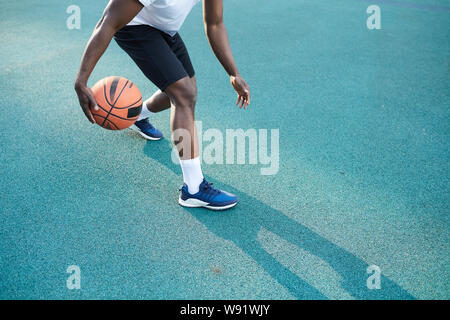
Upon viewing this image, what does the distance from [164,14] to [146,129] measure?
1.12 metres

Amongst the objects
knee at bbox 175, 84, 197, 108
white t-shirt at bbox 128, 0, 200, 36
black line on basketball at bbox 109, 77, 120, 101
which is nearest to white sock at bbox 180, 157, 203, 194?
knee at bbox 175, 84, 197, 108

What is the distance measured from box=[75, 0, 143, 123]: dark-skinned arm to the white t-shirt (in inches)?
6.2

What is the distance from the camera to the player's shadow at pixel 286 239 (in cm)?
169

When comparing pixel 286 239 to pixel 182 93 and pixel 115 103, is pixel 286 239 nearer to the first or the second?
pixel 182 93

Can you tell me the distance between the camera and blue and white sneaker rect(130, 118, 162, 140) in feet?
9.07

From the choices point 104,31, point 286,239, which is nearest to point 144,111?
point 104,31

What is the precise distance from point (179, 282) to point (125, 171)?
1033 millimetres

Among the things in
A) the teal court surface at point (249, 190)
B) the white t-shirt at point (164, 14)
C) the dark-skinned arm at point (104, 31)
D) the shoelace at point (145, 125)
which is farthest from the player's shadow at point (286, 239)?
the white t-shirt at point (164, 14)

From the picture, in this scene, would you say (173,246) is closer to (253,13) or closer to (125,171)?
(125,171)

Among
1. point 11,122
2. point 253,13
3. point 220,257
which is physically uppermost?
point 253,13

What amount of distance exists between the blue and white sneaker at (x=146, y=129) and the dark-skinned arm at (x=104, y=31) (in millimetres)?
1003

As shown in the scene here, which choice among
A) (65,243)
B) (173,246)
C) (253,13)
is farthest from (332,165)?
(253,13)

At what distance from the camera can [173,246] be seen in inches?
74.7

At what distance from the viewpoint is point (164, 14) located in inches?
72.1
